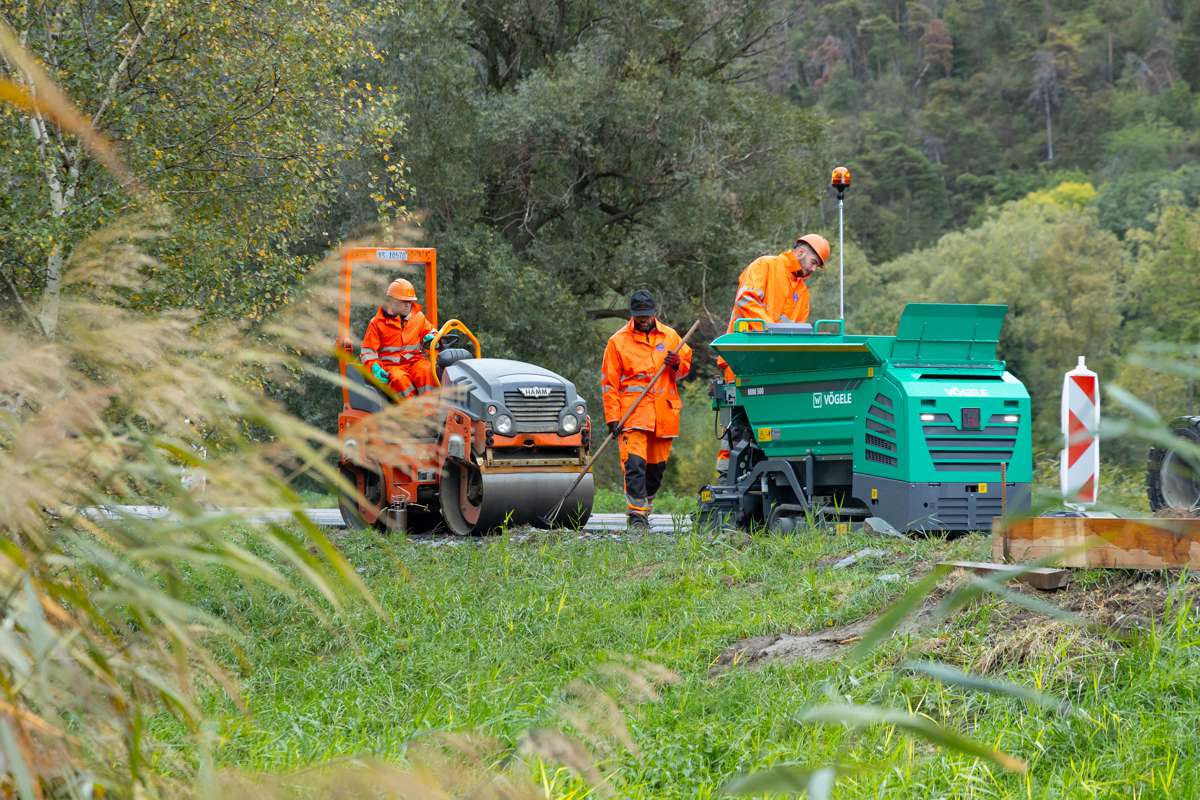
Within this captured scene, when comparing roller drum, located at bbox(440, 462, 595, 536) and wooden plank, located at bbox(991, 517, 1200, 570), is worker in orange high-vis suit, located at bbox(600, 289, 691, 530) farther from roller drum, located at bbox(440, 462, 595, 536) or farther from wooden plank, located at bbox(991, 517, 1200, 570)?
wooden plank, located at bbox(991, 517, 1200, 570)

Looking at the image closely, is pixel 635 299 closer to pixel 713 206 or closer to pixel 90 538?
pixel 90 538

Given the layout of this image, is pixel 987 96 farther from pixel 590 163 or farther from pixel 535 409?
pixel 535 409

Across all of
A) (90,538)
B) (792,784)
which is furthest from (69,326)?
(792,784)

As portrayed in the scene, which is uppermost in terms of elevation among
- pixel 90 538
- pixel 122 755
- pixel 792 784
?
pixel 90 538

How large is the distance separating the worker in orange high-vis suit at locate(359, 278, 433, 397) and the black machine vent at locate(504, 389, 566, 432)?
81 centimetres

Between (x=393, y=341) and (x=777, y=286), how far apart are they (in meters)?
3.51

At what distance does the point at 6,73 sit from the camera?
36.0ft

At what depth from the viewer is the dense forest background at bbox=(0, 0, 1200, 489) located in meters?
12.1

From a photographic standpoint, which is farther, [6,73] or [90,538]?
[6,73]

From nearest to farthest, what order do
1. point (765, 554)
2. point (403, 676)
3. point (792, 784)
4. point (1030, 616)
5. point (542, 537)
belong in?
point (792, 784)
point (1030, 616)
point (403, 676)
point (765, 554)
point (542, 537)

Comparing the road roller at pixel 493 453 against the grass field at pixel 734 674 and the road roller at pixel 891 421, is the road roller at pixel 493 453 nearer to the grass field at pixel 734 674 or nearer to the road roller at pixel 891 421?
the road roller at pixel 891 421

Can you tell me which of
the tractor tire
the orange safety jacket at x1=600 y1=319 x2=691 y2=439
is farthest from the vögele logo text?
the orange safety jacket at x1=600 y1=319 x2=691 y2=439

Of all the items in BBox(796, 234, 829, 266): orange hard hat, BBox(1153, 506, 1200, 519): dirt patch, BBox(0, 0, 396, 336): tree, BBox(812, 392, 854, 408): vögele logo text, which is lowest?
BBox(1153, 506, 1200, 519): dirt patch

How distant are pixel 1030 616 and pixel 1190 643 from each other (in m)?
0.72
